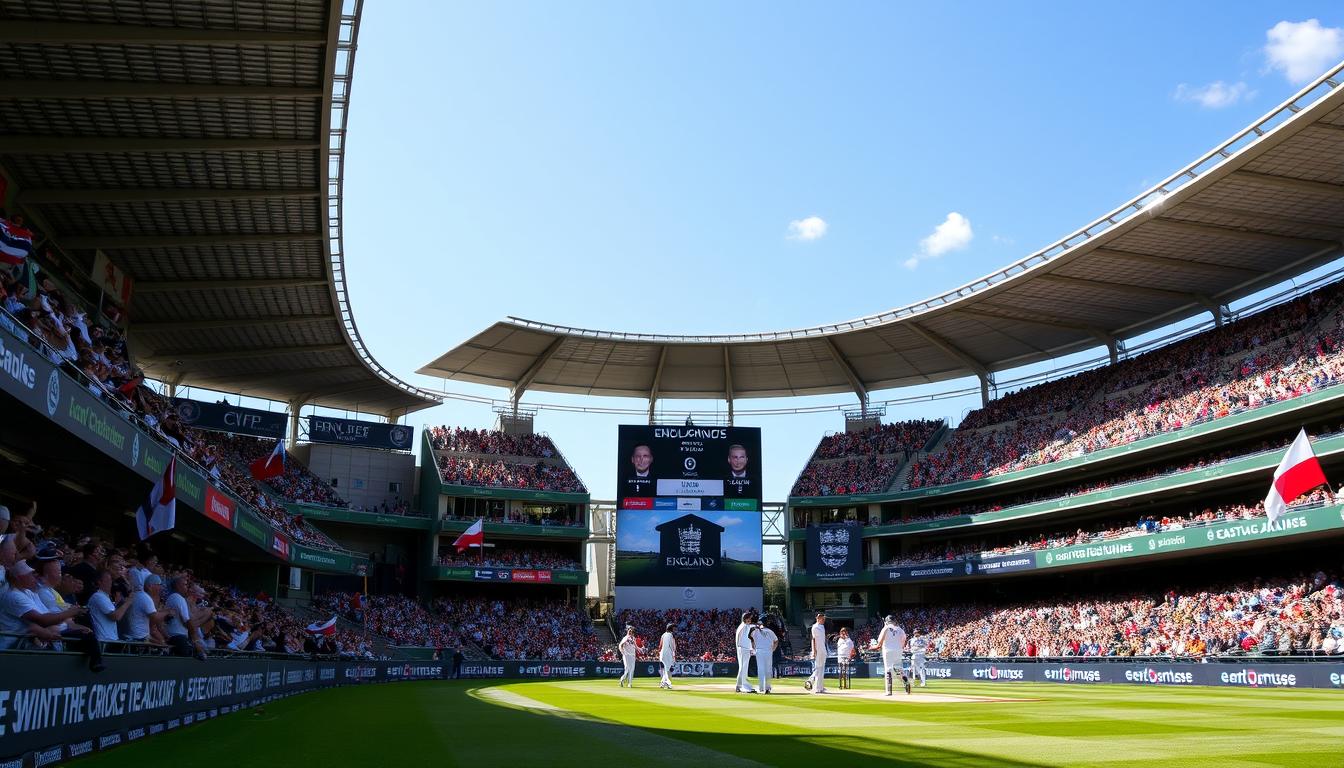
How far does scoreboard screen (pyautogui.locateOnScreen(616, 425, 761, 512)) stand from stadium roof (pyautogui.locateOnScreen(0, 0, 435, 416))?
18328mm

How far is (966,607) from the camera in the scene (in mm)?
56375

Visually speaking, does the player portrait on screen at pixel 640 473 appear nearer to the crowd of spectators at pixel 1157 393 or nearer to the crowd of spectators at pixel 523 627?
the crowd of spectators at pixel 523 627

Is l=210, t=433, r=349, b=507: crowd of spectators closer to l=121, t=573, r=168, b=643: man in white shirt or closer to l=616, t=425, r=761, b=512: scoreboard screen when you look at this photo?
l=616, t=425, r=761, b=512: scoreboard screen

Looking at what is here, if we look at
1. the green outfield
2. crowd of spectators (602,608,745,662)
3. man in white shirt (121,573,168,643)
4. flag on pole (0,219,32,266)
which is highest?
flag on pole (0,219,32,266)

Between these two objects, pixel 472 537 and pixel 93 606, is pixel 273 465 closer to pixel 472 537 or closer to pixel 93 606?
pixel 472 537

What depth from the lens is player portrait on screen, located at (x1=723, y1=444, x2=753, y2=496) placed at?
193ft

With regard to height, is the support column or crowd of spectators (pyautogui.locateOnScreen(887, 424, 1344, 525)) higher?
the support column

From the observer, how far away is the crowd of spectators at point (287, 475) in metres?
54.9

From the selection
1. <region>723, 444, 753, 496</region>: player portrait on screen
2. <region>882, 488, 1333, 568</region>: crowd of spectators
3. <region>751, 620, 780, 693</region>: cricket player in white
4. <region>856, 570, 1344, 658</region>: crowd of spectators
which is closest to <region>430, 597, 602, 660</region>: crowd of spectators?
<region>723, 444, 753, 496</region>: player portrait on screen

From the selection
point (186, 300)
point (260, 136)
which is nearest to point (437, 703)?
point (260, 136)

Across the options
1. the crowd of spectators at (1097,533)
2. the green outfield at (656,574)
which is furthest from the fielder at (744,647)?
the green outfield at (656,574)

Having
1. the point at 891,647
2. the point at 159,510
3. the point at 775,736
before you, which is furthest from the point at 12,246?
the point at 891,647

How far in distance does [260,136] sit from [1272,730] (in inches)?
1116

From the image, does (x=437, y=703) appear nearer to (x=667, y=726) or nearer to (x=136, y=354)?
(x=667, y=726)
